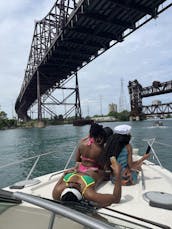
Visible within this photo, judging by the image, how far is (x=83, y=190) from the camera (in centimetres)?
248

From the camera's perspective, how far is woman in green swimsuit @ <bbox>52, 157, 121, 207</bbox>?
2.41 metres

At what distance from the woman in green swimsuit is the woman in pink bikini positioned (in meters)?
0.55

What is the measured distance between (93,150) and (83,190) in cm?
81

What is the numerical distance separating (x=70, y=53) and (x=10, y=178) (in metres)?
27.2

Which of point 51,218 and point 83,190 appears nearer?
point 51,218

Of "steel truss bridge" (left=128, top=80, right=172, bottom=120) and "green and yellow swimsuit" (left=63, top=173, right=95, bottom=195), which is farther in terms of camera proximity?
"steel truss bridge" (left=128, top=80, right=172, bottom=120)

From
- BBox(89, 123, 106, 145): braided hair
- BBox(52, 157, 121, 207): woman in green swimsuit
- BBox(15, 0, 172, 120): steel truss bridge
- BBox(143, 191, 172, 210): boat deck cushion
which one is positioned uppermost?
BBox(15, 0, 172, 120): steel truss bridge

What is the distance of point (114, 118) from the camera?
121938 mm

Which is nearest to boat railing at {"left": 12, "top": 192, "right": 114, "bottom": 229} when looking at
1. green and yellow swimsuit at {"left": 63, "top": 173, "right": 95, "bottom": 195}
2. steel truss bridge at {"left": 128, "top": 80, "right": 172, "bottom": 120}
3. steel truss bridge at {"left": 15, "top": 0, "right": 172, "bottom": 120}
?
green and yellow swimsuit at {"left": 63, "top": 173, "right": 95, "bottom": 195}

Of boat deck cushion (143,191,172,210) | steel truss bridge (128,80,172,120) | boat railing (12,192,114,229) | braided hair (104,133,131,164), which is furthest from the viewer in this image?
steel truss bridge (128,80,172,120)

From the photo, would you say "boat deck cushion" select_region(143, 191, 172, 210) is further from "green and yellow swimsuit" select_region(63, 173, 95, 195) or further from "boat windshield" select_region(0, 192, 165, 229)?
"boat windshield" select_region(0, 192, 165, 229)

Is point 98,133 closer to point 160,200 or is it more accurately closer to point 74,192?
point 74,192

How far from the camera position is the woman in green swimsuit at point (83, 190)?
2415 millimetres

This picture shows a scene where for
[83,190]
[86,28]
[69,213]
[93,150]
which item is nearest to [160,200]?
[83,190]
